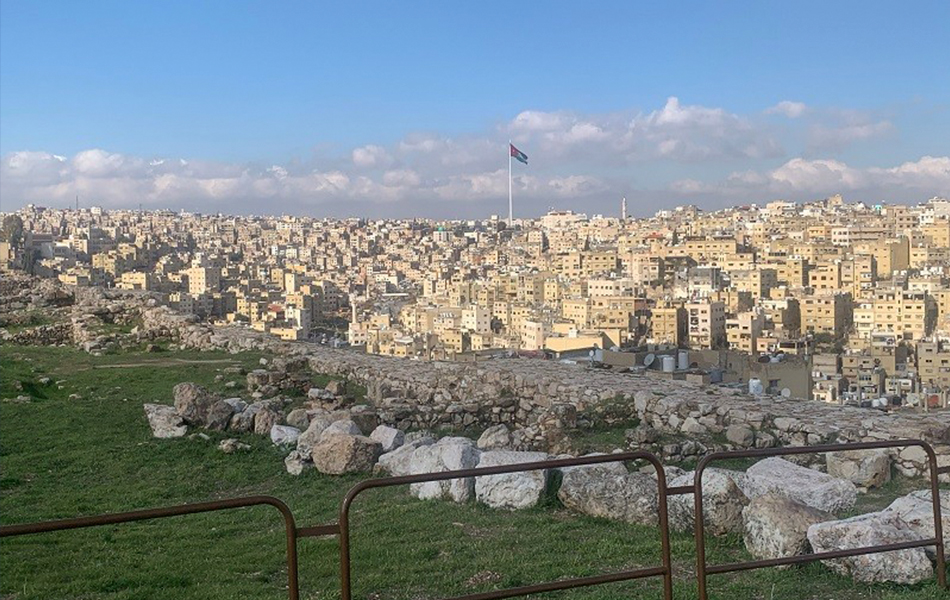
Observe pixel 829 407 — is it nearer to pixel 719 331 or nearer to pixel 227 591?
pixel 227 591

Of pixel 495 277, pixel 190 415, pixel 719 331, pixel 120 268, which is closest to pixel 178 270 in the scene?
pixel 120 268

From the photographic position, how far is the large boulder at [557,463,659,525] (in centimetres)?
783

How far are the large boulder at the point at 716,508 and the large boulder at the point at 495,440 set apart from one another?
359cm

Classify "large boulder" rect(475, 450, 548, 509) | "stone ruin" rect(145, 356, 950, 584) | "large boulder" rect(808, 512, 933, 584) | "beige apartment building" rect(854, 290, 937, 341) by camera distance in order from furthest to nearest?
"beige apartment building" rect(854, 290, 937, 341) → "large boulder" rect(475, 450, 548, 509) → "stone ruin" rect(145, 356, 950, 584) → "large boulder" rect(808, 512, 933, 584)

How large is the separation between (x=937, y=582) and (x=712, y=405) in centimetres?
677

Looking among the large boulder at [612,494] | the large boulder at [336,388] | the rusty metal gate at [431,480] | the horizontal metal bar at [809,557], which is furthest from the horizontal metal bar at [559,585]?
the large boulder at [336,388]

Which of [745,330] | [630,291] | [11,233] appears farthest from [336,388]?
[11,233]

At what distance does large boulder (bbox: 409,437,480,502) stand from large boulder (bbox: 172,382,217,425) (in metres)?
4.18

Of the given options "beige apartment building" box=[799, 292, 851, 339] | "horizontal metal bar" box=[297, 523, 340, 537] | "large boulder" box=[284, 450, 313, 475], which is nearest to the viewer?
"horizontal metal bar" box=[297, 523, 340, 537]

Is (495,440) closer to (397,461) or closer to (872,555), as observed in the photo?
(397,461)

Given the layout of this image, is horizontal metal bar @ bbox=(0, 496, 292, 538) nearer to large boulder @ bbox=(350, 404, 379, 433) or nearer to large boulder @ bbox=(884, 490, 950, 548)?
large boulder @ bbox=(884, 490, 950, 548)

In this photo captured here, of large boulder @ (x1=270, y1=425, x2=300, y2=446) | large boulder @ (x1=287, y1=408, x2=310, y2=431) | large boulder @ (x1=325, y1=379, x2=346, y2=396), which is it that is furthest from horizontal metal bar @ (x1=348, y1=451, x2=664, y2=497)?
large boulder @ (x1=325, y1=379, x2=346, y2=396)

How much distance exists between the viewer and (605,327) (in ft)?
155

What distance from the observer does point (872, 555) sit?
245 inches
